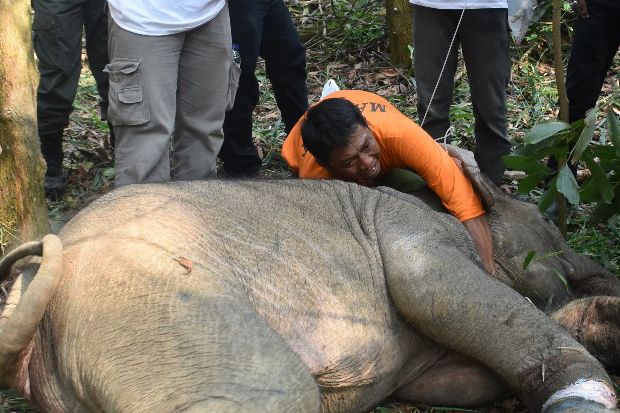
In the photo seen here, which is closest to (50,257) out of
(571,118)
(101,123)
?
(571,118)

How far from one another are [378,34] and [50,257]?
7.11 metres

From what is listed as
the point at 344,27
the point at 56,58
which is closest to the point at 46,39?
the point at 56,58

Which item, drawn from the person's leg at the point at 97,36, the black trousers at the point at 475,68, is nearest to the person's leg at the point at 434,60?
the black trousers at the point at 475,68

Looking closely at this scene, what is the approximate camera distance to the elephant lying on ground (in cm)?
324

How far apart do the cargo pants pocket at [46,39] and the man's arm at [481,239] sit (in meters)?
3.42

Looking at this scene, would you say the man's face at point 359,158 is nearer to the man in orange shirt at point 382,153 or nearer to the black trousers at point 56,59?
the man in orange shirt at point 382,153

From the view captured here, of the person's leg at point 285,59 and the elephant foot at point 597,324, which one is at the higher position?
the person's leg at point 285,59

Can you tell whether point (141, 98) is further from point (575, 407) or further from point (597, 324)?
point (575, 407)

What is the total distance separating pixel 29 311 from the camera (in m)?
3.21

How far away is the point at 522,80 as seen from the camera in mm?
8906

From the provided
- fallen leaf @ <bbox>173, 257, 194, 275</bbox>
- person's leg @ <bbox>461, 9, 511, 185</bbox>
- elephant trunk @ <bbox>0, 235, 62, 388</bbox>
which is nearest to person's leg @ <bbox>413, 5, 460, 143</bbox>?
person's leg @ <bbox>461, 9, 511, 185</bbox>

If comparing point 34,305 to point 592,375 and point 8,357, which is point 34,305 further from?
point 592,375

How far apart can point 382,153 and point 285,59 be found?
232cm

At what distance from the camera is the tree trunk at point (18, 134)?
4.60 m
